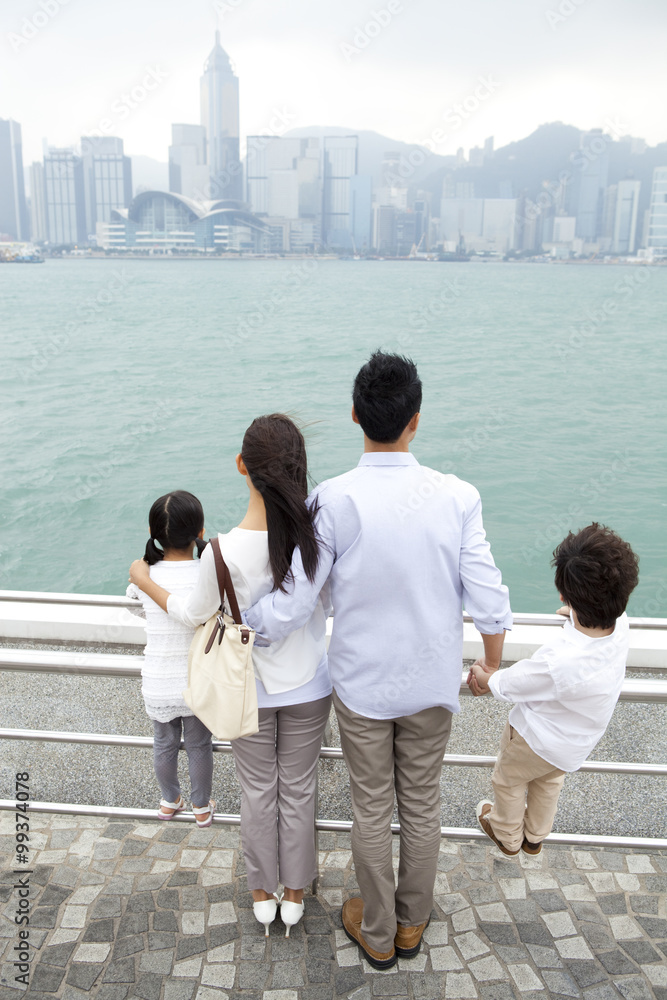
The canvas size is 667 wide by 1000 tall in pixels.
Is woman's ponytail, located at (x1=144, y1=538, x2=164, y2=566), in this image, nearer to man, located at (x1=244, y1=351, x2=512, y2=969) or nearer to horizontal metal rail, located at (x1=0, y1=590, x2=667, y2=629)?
horizontal metal rail, located at (x1=0, y1=590, x2=667, y2=629)

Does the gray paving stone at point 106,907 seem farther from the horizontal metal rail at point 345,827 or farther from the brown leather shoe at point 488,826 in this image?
the brown leather shoe at point 488,826

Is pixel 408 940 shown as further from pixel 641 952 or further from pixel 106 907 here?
pixel 106 907

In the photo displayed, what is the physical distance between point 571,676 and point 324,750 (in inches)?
29.3

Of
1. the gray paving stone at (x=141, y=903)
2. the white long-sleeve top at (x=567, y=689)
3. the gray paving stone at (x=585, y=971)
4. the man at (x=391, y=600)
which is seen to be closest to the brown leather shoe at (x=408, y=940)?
the man at (x=391, y=600)

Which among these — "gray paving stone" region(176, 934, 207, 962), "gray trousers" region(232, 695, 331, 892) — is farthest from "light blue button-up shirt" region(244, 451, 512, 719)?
"gray paving stone" region(176, 934, 207, 962)

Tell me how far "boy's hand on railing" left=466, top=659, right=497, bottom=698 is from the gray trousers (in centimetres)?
37

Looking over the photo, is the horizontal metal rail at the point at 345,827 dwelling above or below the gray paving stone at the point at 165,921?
above

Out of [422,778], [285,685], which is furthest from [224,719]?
[422,778]

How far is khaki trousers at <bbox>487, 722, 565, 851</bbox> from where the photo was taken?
211 centimetres

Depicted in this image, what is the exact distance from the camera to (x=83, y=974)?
208 cm

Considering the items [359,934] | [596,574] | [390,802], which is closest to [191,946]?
[359,934]

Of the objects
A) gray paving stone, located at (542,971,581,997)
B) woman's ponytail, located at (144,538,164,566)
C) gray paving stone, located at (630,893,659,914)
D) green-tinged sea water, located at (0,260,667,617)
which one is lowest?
green-tinged sea water, located at (0,260,667,617)

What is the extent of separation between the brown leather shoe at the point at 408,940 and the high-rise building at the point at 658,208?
269 ft

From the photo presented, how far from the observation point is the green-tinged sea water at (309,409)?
618 inches
